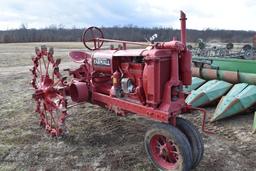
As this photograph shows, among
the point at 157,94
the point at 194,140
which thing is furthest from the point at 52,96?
the point at 194,140

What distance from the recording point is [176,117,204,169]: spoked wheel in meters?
3.62

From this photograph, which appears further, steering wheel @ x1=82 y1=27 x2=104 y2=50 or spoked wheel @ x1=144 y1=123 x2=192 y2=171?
steering wheel @ x1=82 y1=27 x2=104 y2=50

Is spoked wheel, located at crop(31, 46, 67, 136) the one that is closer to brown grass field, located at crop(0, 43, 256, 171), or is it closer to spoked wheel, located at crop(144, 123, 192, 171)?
brown grass field, located at crop(0, 43, 256, 171)

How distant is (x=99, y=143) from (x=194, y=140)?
1453 mm

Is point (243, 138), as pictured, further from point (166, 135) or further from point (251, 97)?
point (166, 135)

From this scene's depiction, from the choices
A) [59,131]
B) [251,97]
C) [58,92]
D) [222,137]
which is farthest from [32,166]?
[251,97]

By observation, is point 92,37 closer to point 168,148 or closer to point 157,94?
point 157,94

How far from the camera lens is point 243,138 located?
4711 millimetres

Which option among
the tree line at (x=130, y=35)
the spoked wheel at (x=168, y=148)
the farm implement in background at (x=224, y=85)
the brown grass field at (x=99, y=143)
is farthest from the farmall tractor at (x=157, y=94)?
the tree line at (x=130, y=35)

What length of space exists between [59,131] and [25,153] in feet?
1.89

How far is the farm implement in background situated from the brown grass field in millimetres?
221

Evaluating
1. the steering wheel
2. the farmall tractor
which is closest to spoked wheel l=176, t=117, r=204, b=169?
the farmall tractor

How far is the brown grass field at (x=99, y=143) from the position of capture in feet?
12.9

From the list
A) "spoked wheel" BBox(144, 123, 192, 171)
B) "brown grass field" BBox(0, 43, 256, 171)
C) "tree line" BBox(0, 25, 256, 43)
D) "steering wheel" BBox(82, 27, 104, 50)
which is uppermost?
"tree line" BBox(0, 25, 256, 43)
